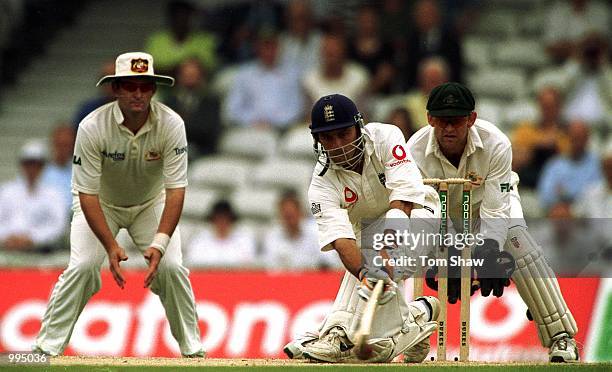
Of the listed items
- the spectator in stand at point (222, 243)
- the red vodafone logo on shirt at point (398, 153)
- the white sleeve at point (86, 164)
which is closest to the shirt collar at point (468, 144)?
the red vodafone logo on shirt at point (398, 153)

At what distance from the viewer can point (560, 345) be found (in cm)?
853

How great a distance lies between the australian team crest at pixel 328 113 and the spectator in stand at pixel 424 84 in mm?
5578

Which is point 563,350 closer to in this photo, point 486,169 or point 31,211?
point 486,169

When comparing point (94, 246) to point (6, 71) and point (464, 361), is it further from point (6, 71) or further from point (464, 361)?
point (6, 71)

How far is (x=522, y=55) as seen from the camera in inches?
564

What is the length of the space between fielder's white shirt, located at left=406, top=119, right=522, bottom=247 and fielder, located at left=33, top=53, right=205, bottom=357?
154cm

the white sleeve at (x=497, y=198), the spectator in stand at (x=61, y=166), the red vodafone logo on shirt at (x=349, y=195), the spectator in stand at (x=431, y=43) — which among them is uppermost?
the spectator in stand at (x=431, y=43)

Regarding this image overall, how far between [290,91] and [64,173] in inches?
88.7

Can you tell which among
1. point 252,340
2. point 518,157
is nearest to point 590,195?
point 518,157

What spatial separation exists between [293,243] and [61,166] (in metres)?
2.46

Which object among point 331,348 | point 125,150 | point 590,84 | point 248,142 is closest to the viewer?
point 331,348

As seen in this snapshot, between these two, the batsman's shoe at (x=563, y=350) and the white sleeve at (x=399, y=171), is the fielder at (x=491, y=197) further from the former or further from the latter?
the white sleeve at (x=399, y=171)

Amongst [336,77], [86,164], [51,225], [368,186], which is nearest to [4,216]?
[51,225]

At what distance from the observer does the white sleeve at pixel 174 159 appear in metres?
9.00
